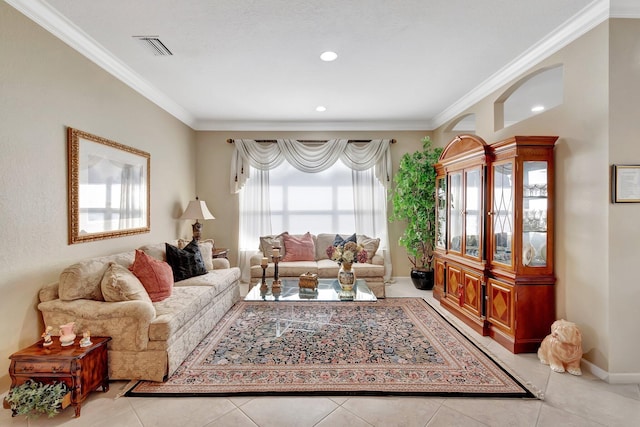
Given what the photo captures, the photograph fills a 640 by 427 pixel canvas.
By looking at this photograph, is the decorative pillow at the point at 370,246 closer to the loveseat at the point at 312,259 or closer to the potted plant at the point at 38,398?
the loveseat at the point at 312,259

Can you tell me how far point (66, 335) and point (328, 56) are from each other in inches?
126

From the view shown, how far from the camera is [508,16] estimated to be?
2490mm

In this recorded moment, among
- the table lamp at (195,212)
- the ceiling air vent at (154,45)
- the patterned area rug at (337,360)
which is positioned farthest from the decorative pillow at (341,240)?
the ceiling air vent at (154,45)

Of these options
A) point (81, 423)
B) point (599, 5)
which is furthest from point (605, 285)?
point (81, 423)

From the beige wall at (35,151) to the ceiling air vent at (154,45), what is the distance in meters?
0.59

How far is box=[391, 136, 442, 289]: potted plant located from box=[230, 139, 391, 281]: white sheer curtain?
0.59m

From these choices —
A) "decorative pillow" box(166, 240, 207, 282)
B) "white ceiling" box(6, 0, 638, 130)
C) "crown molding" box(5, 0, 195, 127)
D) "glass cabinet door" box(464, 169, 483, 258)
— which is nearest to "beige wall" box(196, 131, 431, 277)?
"white ceiling" box(6, 0, 638, 130)

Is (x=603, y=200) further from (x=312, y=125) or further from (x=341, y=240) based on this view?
(x=312, y=125)

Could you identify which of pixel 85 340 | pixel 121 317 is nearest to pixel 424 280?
pixel 121 317

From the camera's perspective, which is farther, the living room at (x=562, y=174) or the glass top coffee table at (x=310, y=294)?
the glass top coffee table at (x=310, y=294)

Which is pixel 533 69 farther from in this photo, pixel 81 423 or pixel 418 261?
pixel 81 423

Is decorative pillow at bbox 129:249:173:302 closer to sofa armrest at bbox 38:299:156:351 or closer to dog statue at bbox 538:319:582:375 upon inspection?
sofa armrest at bbox 38:299:156:351

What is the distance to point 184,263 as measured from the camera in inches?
145

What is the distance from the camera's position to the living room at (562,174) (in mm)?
2232
